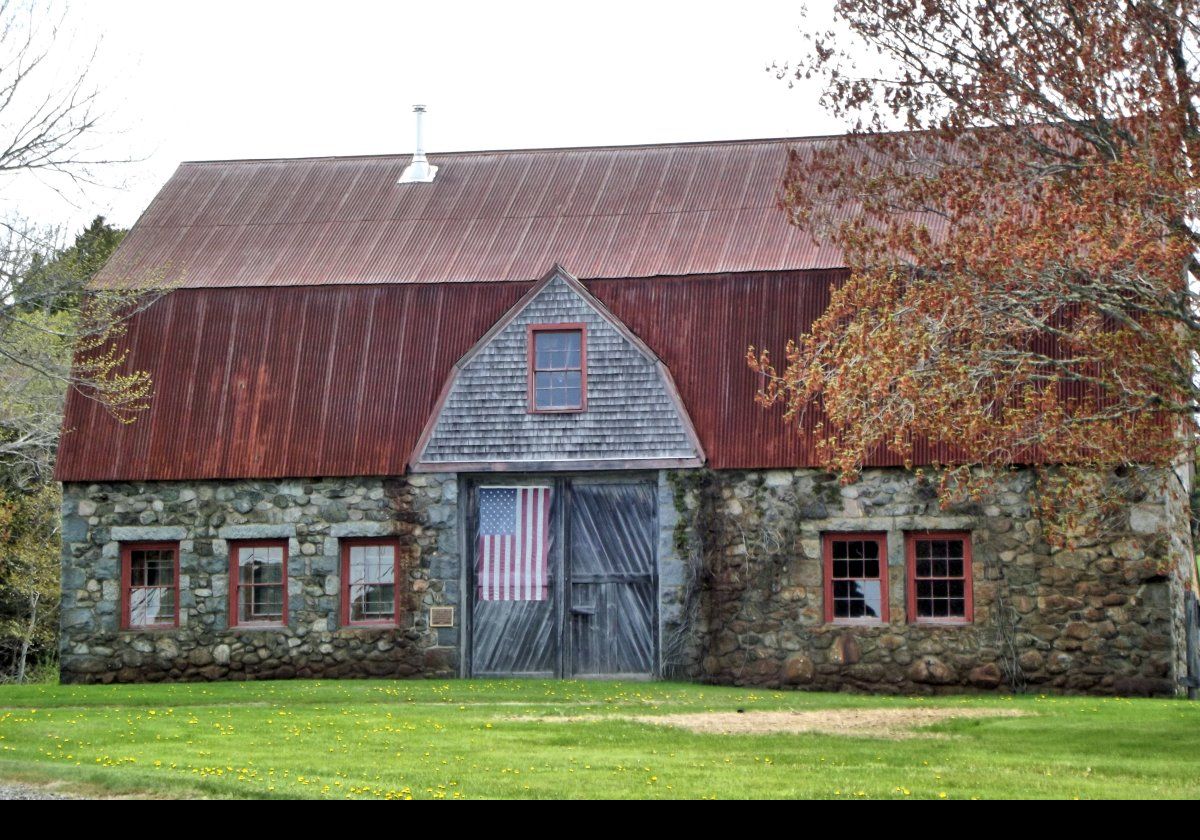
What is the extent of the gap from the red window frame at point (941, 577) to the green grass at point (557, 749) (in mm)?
1477

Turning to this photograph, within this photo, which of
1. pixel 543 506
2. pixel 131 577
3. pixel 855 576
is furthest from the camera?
pixel 131 577

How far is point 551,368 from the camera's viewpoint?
79.6 ft

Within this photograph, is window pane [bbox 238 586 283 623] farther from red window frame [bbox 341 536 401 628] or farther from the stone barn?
red window frame [bbox 341 536 401 628]

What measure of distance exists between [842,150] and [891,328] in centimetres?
286

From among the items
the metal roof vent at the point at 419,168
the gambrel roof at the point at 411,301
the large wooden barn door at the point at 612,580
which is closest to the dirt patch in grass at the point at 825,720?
the gambrel roof at the point at 411,301

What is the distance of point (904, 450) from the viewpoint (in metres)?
16.1

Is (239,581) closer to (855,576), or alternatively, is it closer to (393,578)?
(393,578)

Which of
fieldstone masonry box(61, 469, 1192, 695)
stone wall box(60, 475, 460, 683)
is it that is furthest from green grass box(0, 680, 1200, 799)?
stone wall box(60, 475, 460, 683)

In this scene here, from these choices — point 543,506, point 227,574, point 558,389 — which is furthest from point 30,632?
point 558,389

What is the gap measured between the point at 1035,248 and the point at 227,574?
44.9 feet

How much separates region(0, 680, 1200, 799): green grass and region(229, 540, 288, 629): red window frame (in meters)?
3.03

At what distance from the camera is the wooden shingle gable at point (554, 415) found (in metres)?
23.8

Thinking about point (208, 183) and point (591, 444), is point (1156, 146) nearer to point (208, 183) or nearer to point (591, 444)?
point (591, 444)

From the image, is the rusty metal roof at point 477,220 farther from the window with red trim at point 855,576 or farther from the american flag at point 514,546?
the window with red trim at point 855,576
